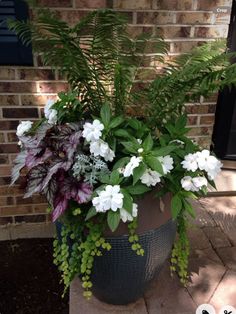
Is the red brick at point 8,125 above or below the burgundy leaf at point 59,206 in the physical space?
above

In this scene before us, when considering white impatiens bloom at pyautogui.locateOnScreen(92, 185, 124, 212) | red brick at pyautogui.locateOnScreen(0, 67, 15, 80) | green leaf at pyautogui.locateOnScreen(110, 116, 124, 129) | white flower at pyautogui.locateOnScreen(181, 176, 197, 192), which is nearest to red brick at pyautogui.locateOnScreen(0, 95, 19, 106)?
red brick at pyautogui.locateOnScreen(0, 67, 15, 80)

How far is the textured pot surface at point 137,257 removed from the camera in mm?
1812

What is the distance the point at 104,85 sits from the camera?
218cm

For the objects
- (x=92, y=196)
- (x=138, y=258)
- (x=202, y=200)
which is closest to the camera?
(x=92, y=196)

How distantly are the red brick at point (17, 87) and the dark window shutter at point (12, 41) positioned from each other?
0.13 meters

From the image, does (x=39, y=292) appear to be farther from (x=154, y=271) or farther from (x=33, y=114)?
(x=33, y=114)

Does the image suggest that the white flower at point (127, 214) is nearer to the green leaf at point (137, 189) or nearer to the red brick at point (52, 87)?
the green leaf at point (137, 189)

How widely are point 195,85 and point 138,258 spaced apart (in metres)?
0.85

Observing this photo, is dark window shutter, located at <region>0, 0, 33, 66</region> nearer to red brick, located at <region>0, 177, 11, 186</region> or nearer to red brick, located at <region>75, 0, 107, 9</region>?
red brick, located at <region>75, 0, 107, 9</region>

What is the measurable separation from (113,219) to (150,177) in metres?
0.23

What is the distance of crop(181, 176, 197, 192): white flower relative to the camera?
1.74m

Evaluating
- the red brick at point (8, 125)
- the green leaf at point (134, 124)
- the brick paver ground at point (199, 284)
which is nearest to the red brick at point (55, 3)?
the red brick at point (8, 125)

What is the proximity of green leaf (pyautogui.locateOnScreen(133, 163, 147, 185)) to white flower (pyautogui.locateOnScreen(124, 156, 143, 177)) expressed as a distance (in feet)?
0.05

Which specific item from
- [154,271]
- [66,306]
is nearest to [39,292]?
[66,306]
